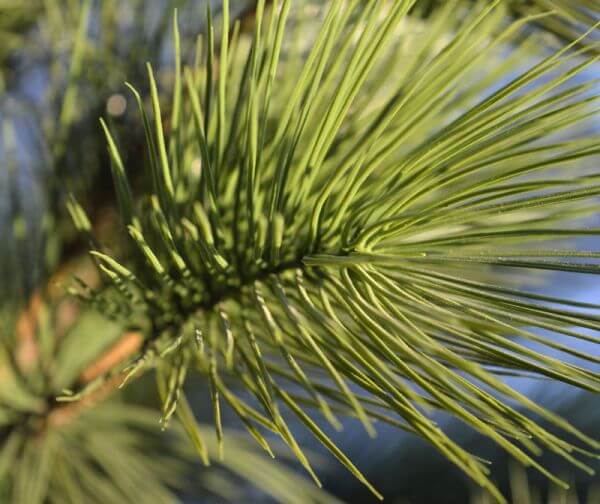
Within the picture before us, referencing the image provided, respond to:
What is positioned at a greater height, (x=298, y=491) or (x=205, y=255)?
(x=205, y=255)

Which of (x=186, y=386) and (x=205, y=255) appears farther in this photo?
(x=186, y=386)

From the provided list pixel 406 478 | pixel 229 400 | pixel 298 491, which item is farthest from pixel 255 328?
pixel 406 478

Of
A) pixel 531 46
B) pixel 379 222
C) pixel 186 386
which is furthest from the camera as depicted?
pixel 186 386

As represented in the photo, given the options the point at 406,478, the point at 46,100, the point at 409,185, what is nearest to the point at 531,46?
the point at 409,185

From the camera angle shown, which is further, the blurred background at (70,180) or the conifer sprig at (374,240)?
the blurred background at (70,180)

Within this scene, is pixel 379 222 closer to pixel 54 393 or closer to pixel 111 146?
pixel 111 146

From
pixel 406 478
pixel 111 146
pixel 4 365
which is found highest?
pixel 111 146

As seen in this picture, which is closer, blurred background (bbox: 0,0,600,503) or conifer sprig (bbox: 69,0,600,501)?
conifer sprig (bbox: 69,0,600,501)

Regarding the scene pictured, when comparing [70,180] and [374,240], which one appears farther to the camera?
[70,180]

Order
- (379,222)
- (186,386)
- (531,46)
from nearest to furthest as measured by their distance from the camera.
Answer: (379,222) < (531,46) < (186,386)
